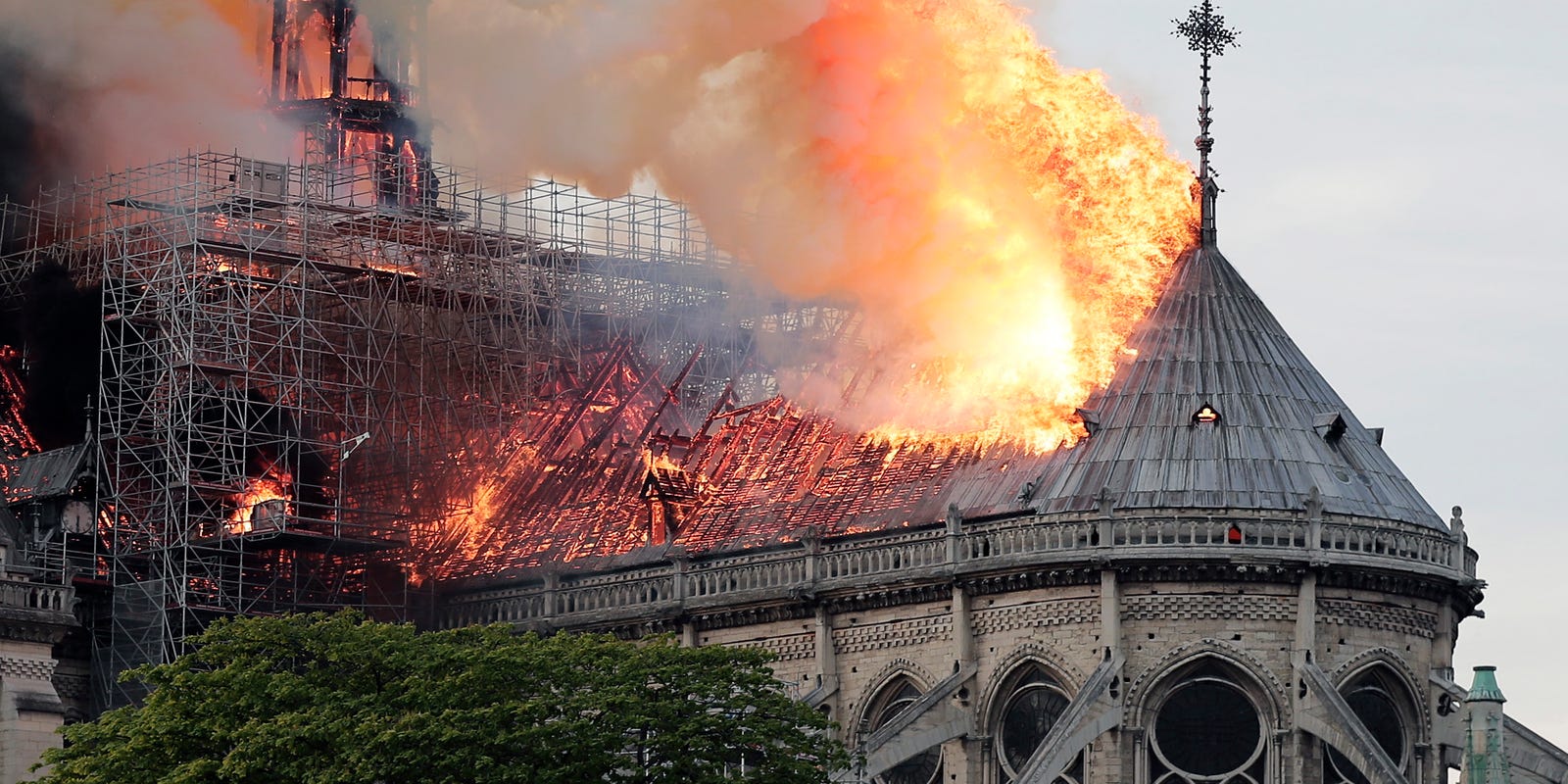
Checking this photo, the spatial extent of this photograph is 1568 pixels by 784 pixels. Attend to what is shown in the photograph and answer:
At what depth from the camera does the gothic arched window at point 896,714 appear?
9038cm

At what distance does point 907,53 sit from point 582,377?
14.9 meters

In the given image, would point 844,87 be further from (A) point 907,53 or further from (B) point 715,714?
(B) point 715,714

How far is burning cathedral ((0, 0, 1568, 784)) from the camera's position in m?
87.1

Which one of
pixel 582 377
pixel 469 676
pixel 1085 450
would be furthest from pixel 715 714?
pixel 582 377

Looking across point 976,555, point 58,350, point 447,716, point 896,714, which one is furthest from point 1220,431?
point 58,350

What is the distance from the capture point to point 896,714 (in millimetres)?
91562

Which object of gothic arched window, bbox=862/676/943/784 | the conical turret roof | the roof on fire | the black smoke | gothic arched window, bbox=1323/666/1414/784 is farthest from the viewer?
the black smoke

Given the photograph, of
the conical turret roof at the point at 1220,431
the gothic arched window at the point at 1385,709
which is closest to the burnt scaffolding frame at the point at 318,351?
the conical turret roof at the point at 1220,431

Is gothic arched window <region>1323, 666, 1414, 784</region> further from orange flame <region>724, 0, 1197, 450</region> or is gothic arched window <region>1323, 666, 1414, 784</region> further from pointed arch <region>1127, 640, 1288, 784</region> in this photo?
orange flame <region>724, 0, 1197, 450</region>

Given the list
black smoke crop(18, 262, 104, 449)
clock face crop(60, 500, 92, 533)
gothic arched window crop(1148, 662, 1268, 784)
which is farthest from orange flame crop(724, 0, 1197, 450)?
black smoke crop(18, 262, 104, 449)

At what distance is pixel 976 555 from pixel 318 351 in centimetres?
1994

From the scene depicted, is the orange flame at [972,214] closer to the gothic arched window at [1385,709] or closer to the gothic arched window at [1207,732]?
the gothic arched window at [1207,732]

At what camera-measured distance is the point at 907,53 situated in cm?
9925

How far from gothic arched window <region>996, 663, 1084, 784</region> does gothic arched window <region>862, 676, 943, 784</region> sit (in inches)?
71.8
